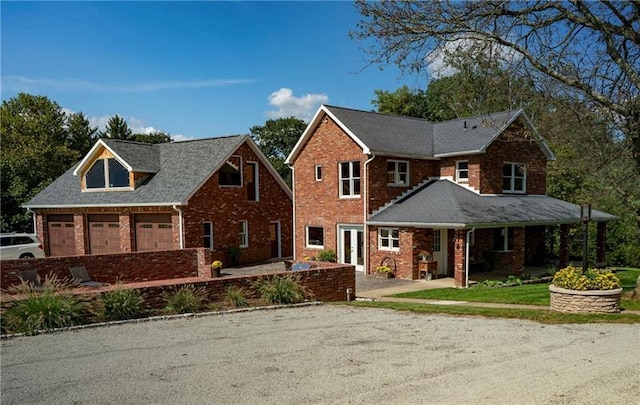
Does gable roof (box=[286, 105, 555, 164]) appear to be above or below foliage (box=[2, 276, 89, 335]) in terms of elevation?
above

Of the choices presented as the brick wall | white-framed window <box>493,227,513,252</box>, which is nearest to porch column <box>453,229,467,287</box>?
white-framed window <box>493,227,513,252</box>

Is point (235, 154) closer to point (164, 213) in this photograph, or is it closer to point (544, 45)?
point (164, 213)

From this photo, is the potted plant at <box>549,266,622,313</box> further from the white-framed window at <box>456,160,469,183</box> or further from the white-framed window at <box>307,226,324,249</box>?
the white-framed window at <box>307,226,324,249</box>

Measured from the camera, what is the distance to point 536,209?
2228 centimetres

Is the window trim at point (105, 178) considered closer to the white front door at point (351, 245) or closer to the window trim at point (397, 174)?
the white front door at point (351, 245)

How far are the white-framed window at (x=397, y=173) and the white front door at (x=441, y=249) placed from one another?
10.2 ft

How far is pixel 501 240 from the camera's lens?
2311cm

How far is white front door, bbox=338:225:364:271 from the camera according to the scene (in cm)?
2250

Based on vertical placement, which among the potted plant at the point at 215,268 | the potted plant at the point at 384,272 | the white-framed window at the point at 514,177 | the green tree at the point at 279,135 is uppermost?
the green tree at the point at 279,135

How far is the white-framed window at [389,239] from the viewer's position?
68.3 ft

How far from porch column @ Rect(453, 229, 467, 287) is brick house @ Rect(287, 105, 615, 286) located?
2.73 ft

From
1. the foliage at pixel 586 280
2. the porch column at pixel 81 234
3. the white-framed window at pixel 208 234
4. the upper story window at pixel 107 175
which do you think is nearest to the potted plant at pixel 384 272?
the white-framed window at pixel 208 234

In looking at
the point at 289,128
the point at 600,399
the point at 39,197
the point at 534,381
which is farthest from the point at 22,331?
the point at 289,128

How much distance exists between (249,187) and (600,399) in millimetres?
21815
